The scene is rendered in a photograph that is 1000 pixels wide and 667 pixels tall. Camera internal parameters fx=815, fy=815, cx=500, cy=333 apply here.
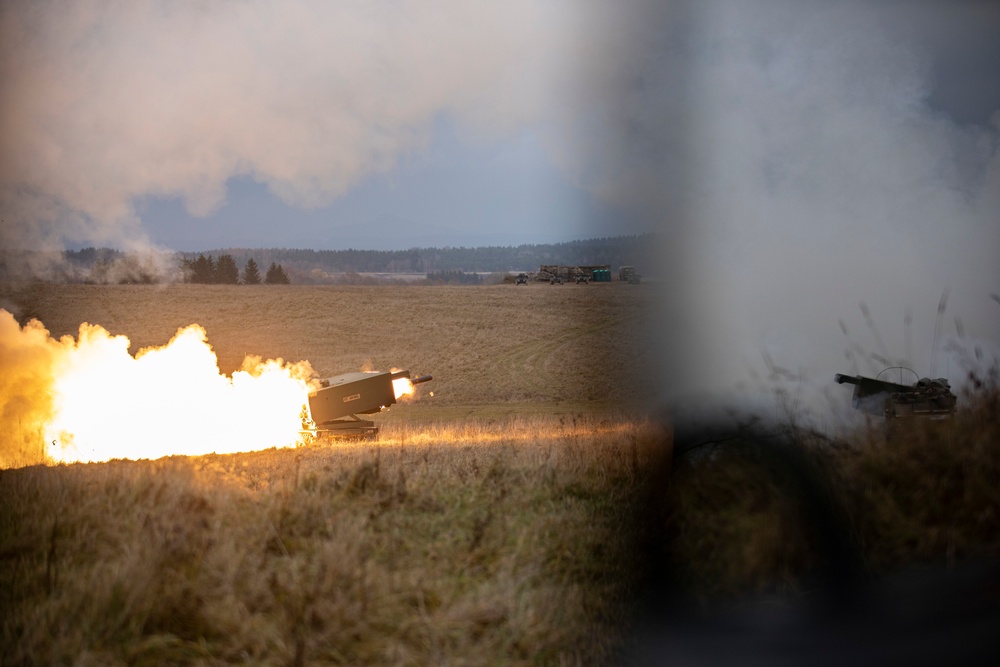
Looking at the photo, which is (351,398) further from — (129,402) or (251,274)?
(251,274)

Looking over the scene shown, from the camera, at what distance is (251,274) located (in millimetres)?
54688

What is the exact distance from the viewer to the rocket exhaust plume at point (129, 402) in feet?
40.9

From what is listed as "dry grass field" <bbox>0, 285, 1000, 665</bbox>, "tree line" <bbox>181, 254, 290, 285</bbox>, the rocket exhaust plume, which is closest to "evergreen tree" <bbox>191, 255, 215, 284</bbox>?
"tree line" <bbox>181, 254, 290, 285</bbox>

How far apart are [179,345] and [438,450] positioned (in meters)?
7.63

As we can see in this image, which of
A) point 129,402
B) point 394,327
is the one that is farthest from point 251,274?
point 129,402

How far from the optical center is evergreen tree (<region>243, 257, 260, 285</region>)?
54.1 meters

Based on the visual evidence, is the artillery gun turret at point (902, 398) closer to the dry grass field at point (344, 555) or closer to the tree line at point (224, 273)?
the dry grass field at point (344, 555)

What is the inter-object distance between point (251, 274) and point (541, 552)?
53.3 m

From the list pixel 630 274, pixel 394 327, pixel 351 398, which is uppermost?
pixel 630 274

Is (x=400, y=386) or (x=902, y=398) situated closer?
(x=902, y=398)

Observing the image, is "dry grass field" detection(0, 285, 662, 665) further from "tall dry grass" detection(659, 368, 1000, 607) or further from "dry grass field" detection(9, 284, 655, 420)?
"dry grass field" detection(9, 284, 655, 420)

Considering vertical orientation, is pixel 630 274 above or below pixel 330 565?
above

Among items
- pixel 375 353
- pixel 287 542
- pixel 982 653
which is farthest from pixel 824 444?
pixel 375 353

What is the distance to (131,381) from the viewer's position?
13.8 meters
